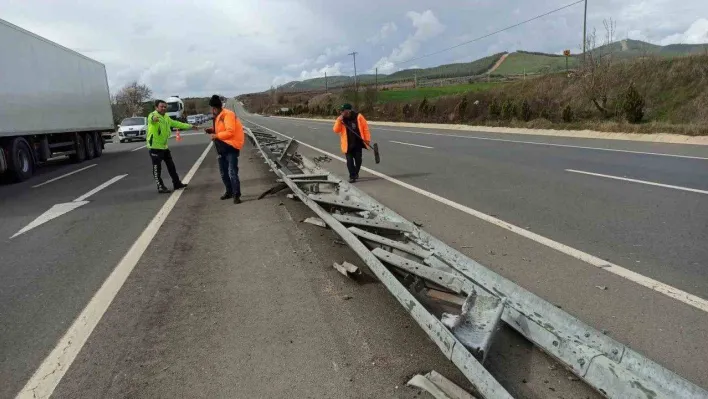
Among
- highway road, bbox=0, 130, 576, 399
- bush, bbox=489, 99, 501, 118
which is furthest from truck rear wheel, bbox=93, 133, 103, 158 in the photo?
bush, bbox=489, 99, 501, 118

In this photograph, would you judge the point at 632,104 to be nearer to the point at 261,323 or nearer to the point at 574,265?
the point at 574,265

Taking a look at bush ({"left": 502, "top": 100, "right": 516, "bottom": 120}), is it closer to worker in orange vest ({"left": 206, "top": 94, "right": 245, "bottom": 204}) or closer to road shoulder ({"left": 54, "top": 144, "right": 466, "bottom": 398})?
worker in orange vest ({"left": 206, "top": 94, "right": 245, "bottom": 204})

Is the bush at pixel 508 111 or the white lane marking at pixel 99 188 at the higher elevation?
the bush at pixel 508 111

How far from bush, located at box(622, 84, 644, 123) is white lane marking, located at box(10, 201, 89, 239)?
22.4m

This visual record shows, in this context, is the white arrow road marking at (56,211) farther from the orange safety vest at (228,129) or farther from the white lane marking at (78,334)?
the orange safety vest at (228,129)

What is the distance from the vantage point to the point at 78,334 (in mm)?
3709

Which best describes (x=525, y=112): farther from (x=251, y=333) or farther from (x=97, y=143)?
(x=251, y=333)

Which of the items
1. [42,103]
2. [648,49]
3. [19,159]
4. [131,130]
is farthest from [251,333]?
[648,49]

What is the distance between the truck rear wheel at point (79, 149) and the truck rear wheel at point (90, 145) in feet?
0.69

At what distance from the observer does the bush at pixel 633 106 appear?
886 inches

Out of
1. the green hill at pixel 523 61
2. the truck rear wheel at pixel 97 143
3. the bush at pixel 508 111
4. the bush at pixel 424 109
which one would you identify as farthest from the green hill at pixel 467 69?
the truck rear wheel at pixel 97 143

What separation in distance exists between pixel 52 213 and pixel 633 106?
2307 centimetres

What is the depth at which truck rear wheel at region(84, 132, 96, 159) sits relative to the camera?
20062 millimetres

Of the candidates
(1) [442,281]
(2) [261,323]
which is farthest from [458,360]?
(2) [261,323]
